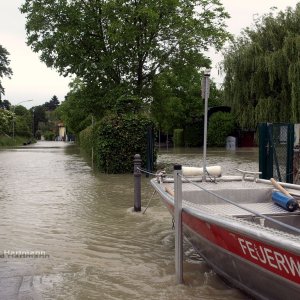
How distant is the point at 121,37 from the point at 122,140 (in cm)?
533

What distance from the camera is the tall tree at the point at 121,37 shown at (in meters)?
20.5

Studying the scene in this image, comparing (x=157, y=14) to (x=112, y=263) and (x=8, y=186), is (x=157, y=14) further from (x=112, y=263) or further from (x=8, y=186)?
(x=112, y=263)

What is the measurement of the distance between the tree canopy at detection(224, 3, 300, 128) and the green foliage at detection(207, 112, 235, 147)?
13.4m

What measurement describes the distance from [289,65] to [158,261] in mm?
23324

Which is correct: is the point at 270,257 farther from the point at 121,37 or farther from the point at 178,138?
the point at 178,138

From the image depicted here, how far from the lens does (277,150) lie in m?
11.3

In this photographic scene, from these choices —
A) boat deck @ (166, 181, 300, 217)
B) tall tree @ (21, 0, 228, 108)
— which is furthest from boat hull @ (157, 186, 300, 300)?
tall tree @ (21, 0, 228, 108)

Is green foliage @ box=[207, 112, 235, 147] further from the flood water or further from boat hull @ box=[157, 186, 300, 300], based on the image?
boat hull @ box=[157, 186, 300, 300]

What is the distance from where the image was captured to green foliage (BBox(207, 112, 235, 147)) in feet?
150

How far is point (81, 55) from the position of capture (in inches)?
842

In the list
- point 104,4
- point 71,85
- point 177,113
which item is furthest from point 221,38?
point 71,85

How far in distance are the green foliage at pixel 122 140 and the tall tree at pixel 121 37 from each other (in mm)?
3931

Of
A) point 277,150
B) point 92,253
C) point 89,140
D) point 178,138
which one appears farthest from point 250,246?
point 178,138

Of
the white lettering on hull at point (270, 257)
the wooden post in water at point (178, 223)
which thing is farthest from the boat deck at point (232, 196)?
the white lettering on hull at point (270, 257)
